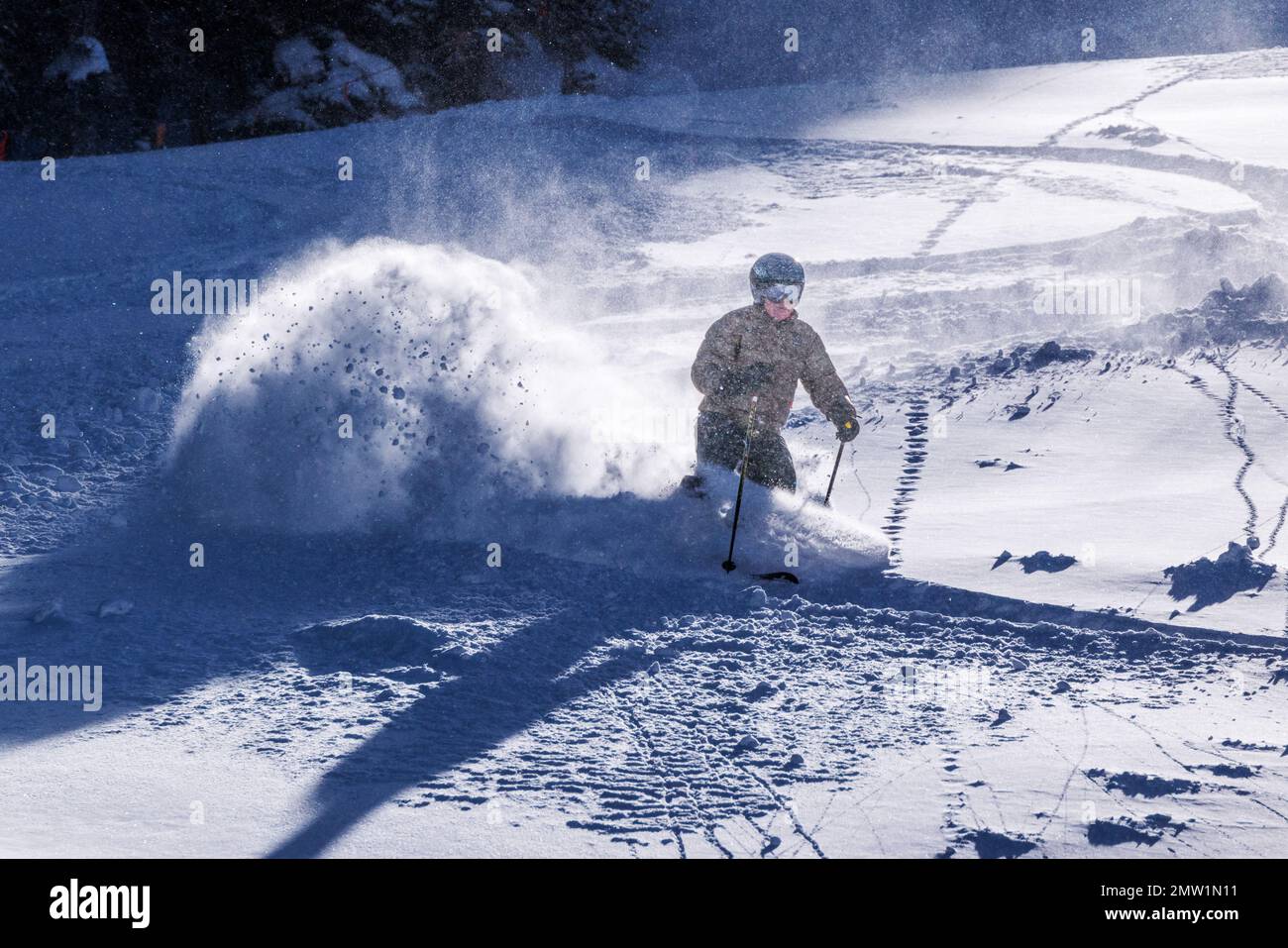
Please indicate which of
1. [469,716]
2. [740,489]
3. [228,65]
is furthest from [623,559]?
[228,65]

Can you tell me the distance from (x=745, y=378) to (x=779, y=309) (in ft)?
1.08

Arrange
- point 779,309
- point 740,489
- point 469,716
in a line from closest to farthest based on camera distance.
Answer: point 469,716 < point 740,489 < point 779,309

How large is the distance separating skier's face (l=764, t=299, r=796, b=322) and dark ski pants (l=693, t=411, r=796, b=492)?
476 millimetres

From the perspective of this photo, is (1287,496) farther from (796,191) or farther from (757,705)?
(796,191)

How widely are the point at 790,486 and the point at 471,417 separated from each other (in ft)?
4.87

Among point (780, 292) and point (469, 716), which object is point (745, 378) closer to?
point (780, 292)

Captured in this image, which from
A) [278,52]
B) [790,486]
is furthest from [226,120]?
[790,486]

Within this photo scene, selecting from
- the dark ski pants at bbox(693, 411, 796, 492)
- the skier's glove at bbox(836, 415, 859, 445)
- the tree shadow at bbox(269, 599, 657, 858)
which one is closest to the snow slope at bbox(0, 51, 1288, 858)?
the tree shadow at bbox(269, 599, 657, 858)

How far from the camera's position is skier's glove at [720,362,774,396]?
20.8 feet

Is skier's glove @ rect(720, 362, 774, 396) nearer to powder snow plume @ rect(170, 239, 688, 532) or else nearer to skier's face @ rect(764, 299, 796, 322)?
skier's face @ rect(764, 299, 796, 322)

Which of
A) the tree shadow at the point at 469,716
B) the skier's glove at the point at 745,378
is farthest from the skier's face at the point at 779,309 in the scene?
the tree shadow at the point at 469,716

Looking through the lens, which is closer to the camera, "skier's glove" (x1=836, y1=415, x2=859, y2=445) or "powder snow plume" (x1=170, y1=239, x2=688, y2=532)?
"skier's glove" (x1=836, y1=415, x2=859, y2=445)

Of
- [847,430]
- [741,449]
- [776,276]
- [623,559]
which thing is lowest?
[623,559]

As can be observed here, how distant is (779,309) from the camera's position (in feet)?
20.6
